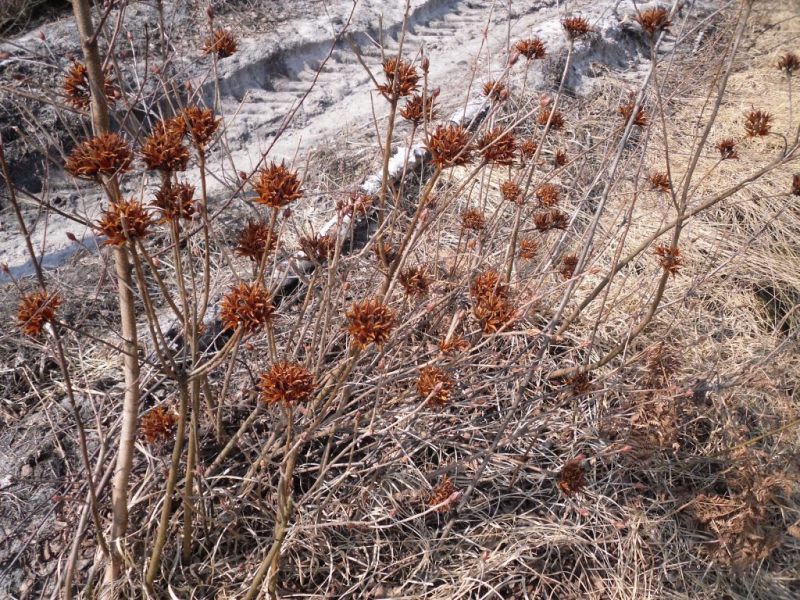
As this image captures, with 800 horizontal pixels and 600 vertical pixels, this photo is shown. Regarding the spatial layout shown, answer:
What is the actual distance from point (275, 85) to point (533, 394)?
4512 mm

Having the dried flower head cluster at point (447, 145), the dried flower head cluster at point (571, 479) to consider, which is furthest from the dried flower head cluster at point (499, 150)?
the dried flower head cluster at point (571, 479)

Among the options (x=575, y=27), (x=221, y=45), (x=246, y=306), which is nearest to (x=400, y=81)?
(x=221, y=45)

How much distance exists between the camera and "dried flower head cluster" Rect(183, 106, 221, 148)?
4.61ft

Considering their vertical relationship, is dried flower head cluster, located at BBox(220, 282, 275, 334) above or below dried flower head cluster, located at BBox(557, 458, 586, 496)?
above

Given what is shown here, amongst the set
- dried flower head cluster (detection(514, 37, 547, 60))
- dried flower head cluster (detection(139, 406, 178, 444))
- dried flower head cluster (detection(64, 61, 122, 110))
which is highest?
dried flower head cluster (detection(64, 61, 122, 110))

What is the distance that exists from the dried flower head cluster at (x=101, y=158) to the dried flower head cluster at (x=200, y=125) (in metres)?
0.18

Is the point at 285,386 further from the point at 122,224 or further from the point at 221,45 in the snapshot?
the point at 221,45

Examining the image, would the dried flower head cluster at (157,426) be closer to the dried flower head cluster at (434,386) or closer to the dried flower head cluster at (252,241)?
the dried flower head cluster at (252,241)

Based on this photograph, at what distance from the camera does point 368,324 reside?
1.43 metres

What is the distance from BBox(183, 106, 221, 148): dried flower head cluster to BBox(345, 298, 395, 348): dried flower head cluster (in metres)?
0.57

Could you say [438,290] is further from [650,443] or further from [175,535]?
[175,535]

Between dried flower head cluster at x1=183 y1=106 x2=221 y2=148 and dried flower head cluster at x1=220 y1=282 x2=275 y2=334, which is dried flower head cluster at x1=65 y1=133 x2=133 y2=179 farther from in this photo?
dried flower head cluster at x1=220 y1=282 x2=275 y2=334

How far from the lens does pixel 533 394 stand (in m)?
2.80

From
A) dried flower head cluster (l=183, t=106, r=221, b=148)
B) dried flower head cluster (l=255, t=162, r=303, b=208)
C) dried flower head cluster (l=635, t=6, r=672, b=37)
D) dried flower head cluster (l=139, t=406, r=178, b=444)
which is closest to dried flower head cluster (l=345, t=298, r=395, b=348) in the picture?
dried flower head cluster (l=255, t=162, r=303, b=208)
